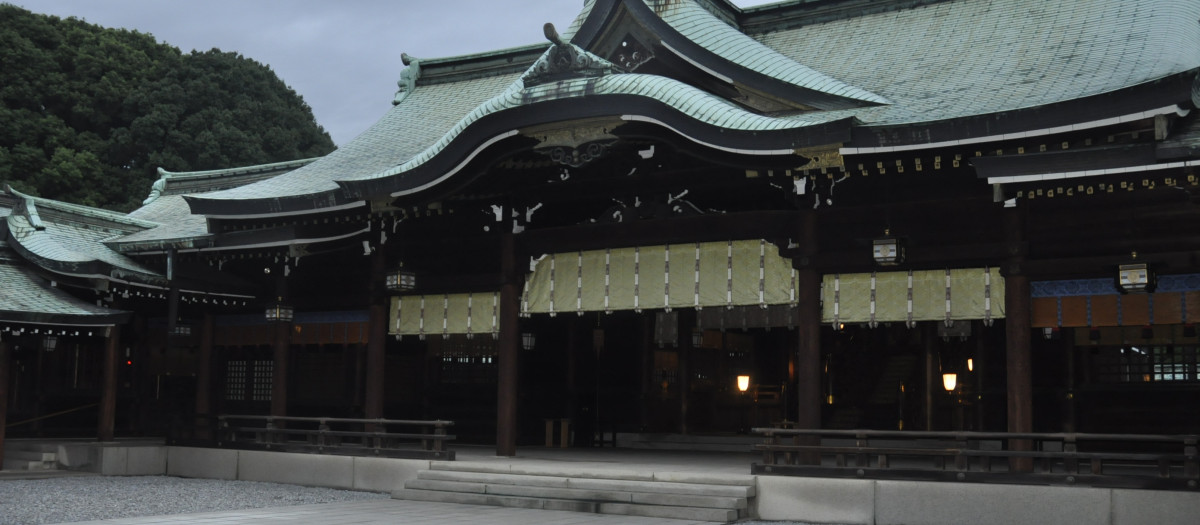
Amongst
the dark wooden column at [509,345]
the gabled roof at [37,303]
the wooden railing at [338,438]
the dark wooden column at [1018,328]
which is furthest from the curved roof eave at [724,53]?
the gabled roof at [37,303]

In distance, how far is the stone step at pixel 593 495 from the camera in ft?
44.9

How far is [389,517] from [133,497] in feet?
16.5

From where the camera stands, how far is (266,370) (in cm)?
2317

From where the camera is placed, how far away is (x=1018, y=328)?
44.2ft

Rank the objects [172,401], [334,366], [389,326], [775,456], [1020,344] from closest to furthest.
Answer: [1020,344], [775,456], [389,326], [334,366], [172,401]

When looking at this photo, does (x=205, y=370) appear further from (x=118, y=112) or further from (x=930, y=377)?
(x=118, y=112)

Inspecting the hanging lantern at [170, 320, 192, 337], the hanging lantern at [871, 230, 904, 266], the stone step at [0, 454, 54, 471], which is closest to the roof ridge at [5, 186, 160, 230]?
the hanging lantern at [170, 320, 192, 337]

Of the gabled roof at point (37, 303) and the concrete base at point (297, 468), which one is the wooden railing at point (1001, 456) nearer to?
the concrete base at point (297, 468)

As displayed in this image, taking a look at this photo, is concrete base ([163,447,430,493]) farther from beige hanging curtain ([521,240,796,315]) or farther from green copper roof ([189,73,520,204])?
green copper roof ([189,73,520,204])

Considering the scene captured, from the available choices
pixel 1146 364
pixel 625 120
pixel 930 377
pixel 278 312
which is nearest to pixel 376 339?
pixel 278 312

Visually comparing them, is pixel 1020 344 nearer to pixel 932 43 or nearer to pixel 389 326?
pixel 932 43

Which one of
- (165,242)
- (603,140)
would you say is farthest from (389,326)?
(603,140)

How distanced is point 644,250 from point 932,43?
5.83 meters

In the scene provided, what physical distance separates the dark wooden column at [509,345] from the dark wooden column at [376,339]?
2.45 meters
